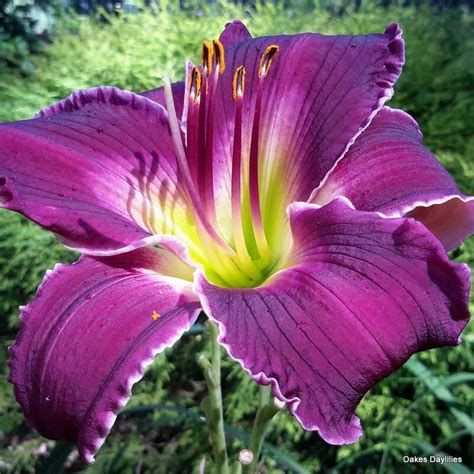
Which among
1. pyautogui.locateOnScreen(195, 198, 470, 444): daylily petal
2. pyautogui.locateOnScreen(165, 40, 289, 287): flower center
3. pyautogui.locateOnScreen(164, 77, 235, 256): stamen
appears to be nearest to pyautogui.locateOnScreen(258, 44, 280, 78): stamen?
pyautogui.locateOnScreen(165, 40, 289, 287): flower center

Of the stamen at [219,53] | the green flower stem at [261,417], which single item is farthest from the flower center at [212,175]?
the green flower stem at [261,417]

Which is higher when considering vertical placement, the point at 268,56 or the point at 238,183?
the point at 268,56

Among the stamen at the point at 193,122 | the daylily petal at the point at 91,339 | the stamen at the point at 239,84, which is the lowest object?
the daylily petal at the point at 91,339

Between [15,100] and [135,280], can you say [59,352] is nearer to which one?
[135,280]

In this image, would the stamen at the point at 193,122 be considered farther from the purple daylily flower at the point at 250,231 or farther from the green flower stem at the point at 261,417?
the green flower stem at the point at 261,417

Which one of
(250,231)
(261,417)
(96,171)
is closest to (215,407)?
(261,417)

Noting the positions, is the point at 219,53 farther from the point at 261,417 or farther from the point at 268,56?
the point at 261,417

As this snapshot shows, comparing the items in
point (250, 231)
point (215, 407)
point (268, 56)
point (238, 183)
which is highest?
point (268, 56)
